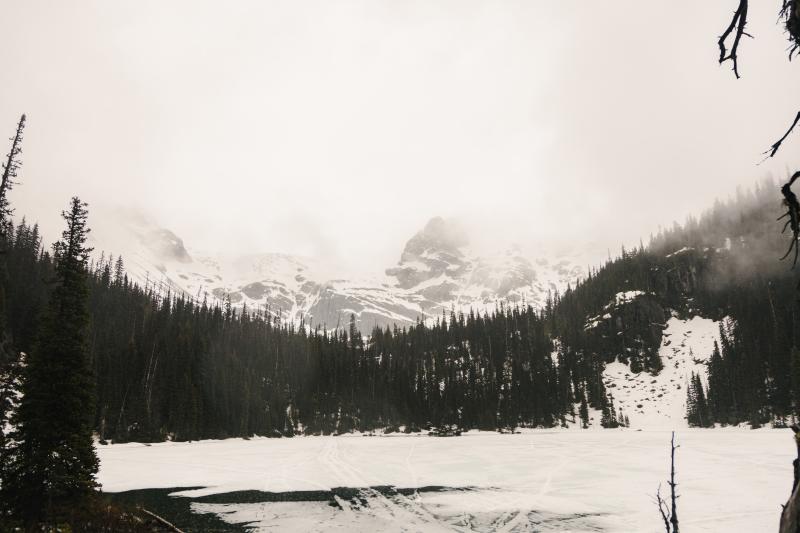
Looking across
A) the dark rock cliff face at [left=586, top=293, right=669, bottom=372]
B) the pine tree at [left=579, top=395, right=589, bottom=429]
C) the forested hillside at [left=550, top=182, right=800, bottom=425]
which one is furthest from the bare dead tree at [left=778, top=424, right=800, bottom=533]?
the dark rock cliff face at [left=586, top=293, right=669, bottom=372]

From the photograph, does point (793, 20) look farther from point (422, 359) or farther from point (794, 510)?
point (422, 359)

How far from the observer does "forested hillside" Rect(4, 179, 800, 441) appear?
311ft

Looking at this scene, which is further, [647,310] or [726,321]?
[647,310]

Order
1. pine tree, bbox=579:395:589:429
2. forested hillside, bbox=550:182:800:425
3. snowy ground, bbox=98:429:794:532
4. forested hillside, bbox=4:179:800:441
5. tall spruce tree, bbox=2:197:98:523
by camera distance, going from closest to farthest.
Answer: tall spruce tree, bbox=2:197:98:523 < snowy ground, bbox=98:429:794:532 < forested hillside, bbox=4:179:800:441 < forested hillside, bbox=550:182:800:425 < pine tree, bbox=579:395:589:429

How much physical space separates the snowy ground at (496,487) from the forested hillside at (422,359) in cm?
5053

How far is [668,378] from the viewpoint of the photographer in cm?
14688

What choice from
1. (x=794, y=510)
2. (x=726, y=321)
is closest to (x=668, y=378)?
(x=726, y=321)

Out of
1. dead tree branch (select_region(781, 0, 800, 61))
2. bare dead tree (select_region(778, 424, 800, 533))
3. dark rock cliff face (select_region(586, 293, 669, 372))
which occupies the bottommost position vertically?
bare dead tree (select_region(778, 424, 800, 533))

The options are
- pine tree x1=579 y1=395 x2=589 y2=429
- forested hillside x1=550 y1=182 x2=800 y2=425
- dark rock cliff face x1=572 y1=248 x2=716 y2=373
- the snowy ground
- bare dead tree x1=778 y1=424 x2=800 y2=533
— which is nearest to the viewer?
bare dead tree x1=778 y1=424 x2=800 y2=533

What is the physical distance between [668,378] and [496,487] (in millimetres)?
141731

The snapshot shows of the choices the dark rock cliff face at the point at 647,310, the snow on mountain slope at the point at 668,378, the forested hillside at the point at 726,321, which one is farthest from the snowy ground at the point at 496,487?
the dark rock cliff face at the point at 647,310

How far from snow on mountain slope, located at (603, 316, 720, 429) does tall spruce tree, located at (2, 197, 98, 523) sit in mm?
123094

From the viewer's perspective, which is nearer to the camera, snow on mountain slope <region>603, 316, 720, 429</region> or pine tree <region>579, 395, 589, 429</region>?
pine tree <region>579, 395, 589, 429</region>

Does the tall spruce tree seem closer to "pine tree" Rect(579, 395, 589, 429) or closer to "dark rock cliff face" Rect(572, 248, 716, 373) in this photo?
"pine tree" Rect(579, 395, 589, 429)
